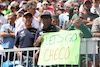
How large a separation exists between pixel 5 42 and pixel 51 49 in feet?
9.54

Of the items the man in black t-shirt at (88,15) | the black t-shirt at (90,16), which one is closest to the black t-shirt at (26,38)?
the man in black t-shirt at (88,15)

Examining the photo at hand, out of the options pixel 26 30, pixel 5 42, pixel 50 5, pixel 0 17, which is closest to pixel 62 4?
pixel 50 5

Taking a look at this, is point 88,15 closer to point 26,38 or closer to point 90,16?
point 90,16

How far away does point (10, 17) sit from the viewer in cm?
827

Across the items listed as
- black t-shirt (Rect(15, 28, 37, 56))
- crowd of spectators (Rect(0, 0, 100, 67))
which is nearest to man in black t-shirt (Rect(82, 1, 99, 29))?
crowd of spectators (Rect(0, 0, 100, 67))

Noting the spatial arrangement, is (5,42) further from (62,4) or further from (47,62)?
(62,4)

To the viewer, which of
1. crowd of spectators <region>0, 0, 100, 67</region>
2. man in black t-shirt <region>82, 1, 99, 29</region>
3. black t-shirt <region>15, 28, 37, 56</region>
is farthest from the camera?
man in black t-shirt <region>82, 1, 99, 29</region>

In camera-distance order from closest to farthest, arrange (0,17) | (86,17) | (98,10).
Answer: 1. (86,17)
2. (98,10)
3. (0,17)

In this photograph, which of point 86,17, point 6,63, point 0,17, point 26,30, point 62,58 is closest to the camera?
point 62,58

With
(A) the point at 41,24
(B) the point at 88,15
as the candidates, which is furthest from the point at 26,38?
(B) the point at 88,15

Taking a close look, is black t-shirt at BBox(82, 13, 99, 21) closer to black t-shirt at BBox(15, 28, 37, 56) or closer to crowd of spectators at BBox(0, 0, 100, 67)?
crowd of spectators at BBox(0, 0, 100, 67)

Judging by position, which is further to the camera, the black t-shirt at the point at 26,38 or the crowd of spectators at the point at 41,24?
the black t-shirt at the point at 26,38

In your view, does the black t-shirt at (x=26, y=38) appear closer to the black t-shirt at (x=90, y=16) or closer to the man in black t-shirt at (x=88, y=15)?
the man in black t-shirt at (x=88, y=15)

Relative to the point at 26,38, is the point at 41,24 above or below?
above
